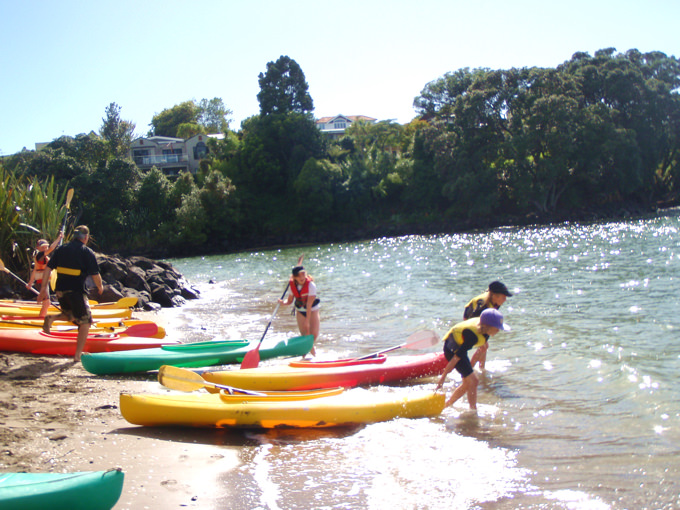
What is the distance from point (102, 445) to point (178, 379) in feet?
3.78

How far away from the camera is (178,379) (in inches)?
217

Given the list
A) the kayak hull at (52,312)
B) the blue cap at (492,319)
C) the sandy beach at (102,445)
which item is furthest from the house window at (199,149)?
the blue cap at (492,319)

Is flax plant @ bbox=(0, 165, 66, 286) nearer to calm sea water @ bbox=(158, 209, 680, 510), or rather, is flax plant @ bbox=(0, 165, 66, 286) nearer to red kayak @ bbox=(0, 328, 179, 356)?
calm sea water @ bbox=(158, 209, 680, 510)

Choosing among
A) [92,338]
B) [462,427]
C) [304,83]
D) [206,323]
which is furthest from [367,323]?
[304,83]

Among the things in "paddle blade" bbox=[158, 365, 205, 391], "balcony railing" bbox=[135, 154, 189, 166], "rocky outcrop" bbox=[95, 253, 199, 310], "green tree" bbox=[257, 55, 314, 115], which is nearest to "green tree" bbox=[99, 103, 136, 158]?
"balcony railing" bbox=[135, 154, 189, 166]

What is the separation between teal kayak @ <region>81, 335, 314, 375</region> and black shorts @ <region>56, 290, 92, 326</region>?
52 centimetres

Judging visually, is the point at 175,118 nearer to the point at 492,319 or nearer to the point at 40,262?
the point at 40,262

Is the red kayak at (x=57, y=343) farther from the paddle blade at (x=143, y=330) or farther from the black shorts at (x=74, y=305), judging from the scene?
the black shorts at (x=74, y=305)

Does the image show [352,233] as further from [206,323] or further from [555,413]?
[555,413]

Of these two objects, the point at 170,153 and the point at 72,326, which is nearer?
the point at 72,326

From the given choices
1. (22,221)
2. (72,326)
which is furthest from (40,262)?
(22,221)

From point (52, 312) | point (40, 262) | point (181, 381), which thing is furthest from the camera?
point (40, 262)

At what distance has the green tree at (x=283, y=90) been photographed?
54375 millimetres

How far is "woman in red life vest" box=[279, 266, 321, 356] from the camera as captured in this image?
7988 mm
